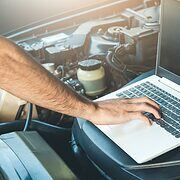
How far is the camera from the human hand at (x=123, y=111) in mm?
904

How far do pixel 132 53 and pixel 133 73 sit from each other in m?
0.07

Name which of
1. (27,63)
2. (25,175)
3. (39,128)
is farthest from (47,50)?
(25,175)

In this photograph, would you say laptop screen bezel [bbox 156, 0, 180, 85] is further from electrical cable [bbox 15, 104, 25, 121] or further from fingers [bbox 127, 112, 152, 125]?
electrical cable [bbox 15, 104, 25, 121]

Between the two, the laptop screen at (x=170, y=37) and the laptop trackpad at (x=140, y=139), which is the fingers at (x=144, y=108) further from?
the laptop screen at (x=170, y=37)

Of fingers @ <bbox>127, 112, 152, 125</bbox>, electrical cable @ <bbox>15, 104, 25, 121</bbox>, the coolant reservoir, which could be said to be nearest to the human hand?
fingers @ <bbox>127, 112, 152, 125</bbox>

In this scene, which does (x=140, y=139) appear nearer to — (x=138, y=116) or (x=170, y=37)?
(x=138, y=116)

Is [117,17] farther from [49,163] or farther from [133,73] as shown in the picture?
[49,163]

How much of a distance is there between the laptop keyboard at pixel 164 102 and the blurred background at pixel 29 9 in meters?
0.55

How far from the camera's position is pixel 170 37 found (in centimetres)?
100

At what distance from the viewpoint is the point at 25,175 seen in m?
0.88

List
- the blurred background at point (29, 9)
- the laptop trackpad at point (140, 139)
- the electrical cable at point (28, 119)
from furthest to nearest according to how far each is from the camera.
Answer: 1. the blurred background at point (29, 9)
2. the electrical cable at point (28, 119)
3. the laptop trackpad at point (140, 139)

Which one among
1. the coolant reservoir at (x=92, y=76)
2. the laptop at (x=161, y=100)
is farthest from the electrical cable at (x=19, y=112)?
the laptop at (x=161, y=100)

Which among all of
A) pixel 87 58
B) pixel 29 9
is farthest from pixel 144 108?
pixel 29 9

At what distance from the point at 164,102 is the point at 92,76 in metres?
0.25
